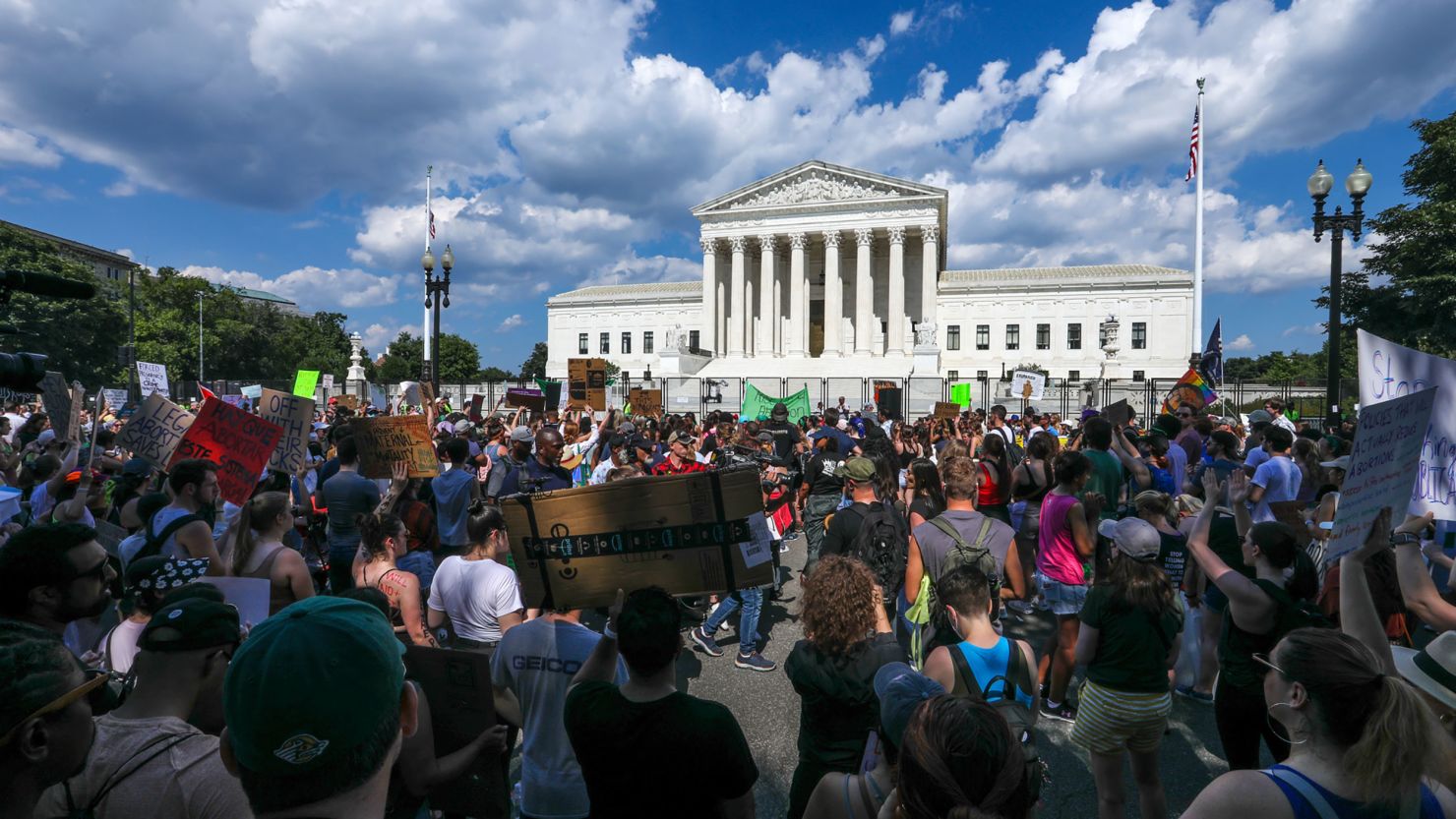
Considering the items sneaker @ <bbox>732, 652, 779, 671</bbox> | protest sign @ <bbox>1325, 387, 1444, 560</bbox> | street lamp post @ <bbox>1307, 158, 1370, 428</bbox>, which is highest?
street lamp post @ <bbox>1307, 158, 1370, 428</bbox>

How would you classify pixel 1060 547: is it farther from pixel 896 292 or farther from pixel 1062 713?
pixel 896 292

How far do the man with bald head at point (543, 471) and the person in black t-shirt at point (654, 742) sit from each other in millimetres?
4617

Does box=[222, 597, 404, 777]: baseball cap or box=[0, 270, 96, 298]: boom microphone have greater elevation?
box=[0, 270, 96, 298]: boom microphone

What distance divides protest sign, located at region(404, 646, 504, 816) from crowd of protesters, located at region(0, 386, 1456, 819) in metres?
0.02

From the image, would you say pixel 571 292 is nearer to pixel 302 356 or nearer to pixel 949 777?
pixel 302 356

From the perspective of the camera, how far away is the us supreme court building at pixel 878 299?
2051 inches

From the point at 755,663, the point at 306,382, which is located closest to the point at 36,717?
the point at 755,663

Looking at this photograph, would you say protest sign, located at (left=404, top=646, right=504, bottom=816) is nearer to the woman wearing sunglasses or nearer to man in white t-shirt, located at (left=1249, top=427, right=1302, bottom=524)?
the woman wearing sunglasses

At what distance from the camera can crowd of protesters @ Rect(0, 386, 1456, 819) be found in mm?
1420

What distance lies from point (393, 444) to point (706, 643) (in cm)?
326

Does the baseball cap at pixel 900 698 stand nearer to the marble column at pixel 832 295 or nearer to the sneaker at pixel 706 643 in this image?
the sneaker at pixel 706 643

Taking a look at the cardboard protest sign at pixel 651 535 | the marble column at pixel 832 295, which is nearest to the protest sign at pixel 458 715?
the cardboard protest sign at pixel 651 535

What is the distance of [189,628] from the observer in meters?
1.99

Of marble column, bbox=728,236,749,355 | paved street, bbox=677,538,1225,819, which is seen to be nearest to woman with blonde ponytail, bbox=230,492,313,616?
paved street, bbox=677,538,1225,819
